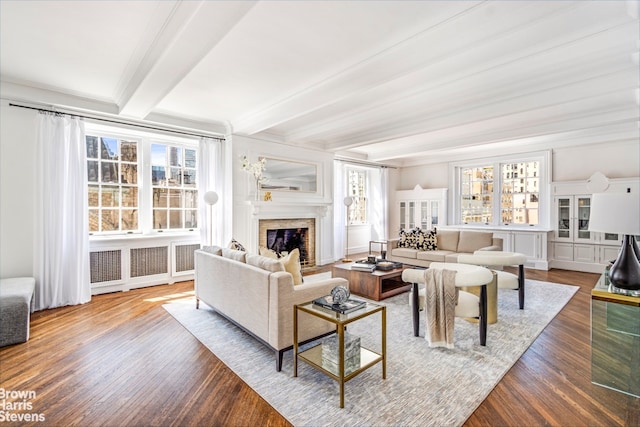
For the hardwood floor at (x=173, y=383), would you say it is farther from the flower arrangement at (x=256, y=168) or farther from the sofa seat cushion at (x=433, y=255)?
the flower arrangement at (x=256, y=168)

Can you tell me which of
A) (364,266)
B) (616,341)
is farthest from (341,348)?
(364,266)

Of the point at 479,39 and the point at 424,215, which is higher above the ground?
the point at 479,39

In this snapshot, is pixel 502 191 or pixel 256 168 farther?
pixel 502 191

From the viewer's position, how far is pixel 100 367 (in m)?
2.52

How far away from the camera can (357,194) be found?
8289 millimetres

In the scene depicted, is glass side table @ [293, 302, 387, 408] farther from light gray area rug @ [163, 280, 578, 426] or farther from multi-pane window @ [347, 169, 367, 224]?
multi-pane window @ [347, 169, 367, 224]

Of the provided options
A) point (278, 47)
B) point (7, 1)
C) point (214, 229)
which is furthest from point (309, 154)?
point (7, 1)

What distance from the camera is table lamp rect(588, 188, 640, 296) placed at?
2193mm

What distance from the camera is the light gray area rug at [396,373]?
6.33 feet

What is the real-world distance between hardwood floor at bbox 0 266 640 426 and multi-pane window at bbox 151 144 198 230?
208 cm

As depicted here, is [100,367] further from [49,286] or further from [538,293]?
[538,293]

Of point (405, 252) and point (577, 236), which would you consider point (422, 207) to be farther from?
point (577, 236)

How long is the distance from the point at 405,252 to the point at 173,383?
Answer: 14.8ft

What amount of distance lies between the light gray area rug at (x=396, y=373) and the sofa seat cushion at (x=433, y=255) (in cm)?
176
